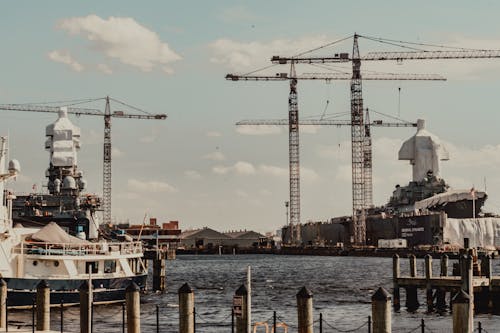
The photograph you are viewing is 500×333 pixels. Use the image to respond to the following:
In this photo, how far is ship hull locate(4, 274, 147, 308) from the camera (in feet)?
221

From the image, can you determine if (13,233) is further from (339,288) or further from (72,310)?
(339,288)

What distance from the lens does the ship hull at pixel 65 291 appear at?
221 feet

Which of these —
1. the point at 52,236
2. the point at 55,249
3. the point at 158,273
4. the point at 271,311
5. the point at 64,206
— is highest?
the point at 64,206

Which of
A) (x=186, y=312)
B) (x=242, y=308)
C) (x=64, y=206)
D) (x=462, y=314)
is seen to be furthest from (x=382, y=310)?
(x=64, y=206)

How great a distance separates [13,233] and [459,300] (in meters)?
40.2

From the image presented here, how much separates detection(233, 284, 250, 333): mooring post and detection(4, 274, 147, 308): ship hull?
29.4 metres

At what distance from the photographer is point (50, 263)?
71188mm

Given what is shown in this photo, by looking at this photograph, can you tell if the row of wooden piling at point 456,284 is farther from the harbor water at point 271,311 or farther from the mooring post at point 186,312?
the mooring post at point 186,312

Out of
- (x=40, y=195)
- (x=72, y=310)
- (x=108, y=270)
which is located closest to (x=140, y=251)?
(x=108, y=270)

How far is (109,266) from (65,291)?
6.68m

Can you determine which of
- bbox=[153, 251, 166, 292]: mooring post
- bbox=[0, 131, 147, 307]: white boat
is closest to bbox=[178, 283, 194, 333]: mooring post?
bbox=[0, 131, 147, 307]: white boat

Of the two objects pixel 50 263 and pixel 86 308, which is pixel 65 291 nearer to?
pixel 50 263

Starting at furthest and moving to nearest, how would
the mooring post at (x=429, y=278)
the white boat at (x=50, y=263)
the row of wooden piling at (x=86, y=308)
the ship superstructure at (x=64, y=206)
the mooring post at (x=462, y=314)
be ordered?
the ship superstructure at (x=64, y=206)
the mooring post at (x=429, y=278)
the white boat at (x=50, y=263)
the row of wooden piling at (x=86, y=308)
the mooring post at (x=462, y=314)

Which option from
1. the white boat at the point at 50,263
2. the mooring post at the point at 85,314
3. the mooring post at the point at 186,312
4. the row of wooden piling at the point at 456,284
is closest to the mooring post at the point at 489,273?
the row of wooden piling at the point at 456,284
